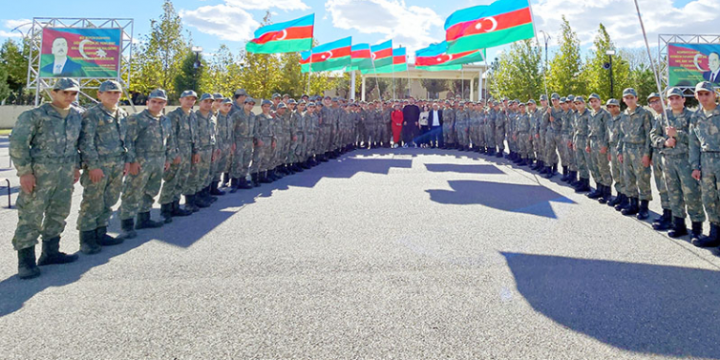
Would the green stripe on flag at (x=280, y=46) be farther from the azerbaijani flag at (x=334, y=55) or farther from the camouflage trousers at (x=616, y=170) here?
the camouflage trousers at (x=616, y=170)

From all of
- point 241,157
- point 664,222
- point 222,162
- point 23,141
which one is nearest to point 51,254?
point 23,141

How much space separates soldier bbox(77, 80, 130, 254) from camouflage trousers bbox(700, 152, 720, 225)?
625cm

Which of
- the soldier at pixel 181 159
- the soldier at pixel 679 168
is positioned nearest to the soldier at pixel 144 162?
the soldier at pixel 181 159

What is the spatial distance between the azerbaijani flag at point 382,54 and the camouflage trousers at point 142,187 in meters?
18.5

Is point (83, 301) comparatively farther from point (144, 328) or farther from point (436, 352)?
point (436, 352)

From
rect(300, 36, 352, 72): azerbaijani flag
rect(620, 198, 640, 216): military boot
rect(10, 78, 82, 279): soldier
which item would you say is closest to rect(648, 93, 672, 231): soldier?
rect(620, 198, 640, 216): military boot

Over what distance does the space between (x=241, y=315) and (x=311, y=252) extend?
5.09 ft

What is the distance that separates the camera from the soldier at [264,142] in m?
9.30

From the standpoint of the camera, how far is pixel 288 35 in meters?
15.6

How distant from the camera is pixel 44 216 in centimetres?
430

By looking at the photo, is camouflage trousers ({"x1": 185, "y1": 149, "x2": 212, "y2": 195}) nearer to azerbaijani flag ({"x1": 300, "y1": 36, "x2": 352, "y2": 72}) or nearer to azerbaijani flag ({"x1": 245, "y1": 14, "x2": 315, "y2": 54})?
azerbaijani flag ({"x1": 245, "y1": 14, "x2": 315, "y2": 54})

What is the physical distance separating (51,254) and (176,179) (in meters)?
2.16

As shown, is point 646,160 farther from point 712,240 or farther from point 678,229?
point 712,240

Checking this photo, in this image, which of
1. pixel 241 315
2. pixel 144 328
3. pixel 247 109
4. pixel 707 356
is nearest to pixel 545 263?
pixel 707 356
